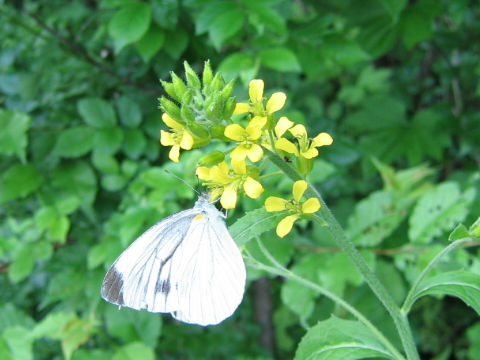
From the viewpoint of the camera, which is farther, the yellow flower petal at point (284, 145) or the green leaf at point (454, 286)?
the green leaf at point (454, 286)

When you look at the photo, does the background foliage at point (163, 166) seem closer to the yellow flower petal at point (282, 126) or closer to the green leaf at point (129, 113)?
the green leaf at point (129, 113)

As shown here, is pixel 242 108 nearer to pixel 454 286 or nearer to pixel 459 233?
pixel 459 233

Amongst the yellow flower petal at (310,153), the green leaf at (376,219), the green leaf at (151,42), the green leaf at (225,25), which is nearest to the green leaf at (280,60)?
the green leaf at (225,25)

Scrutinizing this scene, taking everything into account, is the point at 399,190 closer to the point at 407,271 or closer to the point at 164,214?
the point at 407,271

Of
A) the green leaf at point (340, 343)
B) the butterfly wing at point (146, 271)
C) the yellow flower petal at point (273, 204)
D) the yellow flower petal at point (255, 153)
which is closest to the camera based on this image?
the yellow flower petal at point (255, 153)

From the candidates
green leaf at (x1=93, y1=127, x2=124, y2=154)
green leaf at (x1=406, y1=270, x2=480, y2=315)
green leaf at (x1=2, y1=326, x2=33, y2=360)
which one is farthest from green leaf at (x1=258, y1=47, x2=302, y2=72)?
green leaf at (x1=2, y1=326, x2=33, y2=360)

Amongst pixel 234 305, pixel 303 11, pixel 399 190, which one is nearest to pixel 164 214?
pixel 234 305

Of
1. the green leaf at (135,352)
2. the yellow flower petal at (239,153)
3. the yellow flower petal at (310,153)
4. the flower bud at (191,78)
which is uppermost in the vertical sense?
the flower bud at (191,78)
